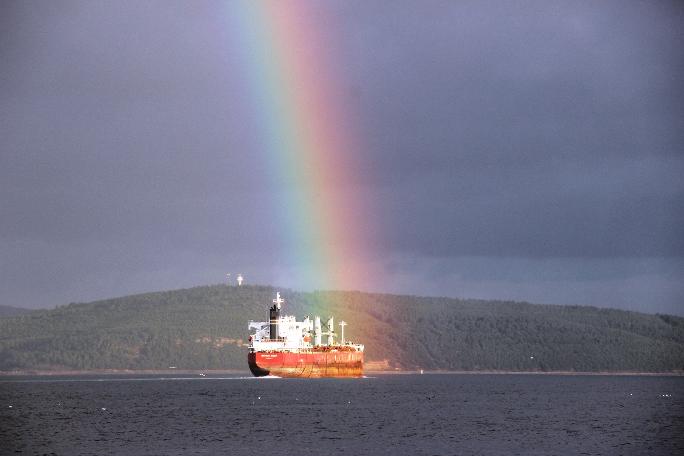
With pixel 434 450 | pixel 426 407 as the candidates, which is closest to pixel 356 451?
pixel 434 450

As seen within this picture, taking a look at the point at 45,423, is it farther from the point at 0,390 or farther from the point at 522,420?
the point at 0,390

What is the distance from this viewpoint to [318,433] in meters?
106

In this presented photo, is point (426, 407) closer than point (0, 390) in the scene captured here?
Yes

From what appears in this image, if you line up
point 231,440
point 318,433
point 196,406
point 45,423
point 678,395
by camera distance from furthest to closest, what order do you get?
point 678,395 → point 196,406 → point 45,423 → point 318,433 → point 231,440

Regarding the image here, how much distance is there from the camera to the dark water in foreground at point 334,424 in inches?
3674

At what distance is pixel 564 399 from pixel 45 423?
273 ft

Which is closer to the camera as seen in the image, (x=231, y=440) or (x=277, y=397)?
(x=231, y=440)

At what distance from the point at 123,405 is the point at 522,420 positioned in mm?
52350

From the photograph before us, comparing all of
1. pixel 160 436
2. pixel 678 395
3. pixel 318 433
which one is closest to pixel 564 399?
pixel 678 395

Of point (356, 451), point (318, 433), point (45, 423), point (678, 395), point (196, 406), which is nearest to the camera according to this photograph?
point (356, 451)

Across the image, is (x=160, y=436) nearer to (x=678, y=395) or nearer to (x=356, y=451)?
(x=356, y=451)

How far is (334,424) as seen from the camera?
115625 mm

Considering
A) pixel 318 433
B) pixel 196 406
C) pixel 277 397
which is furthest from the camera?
pixel 277 397

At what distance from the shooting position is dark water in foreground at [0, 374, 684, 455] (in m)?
93.3
